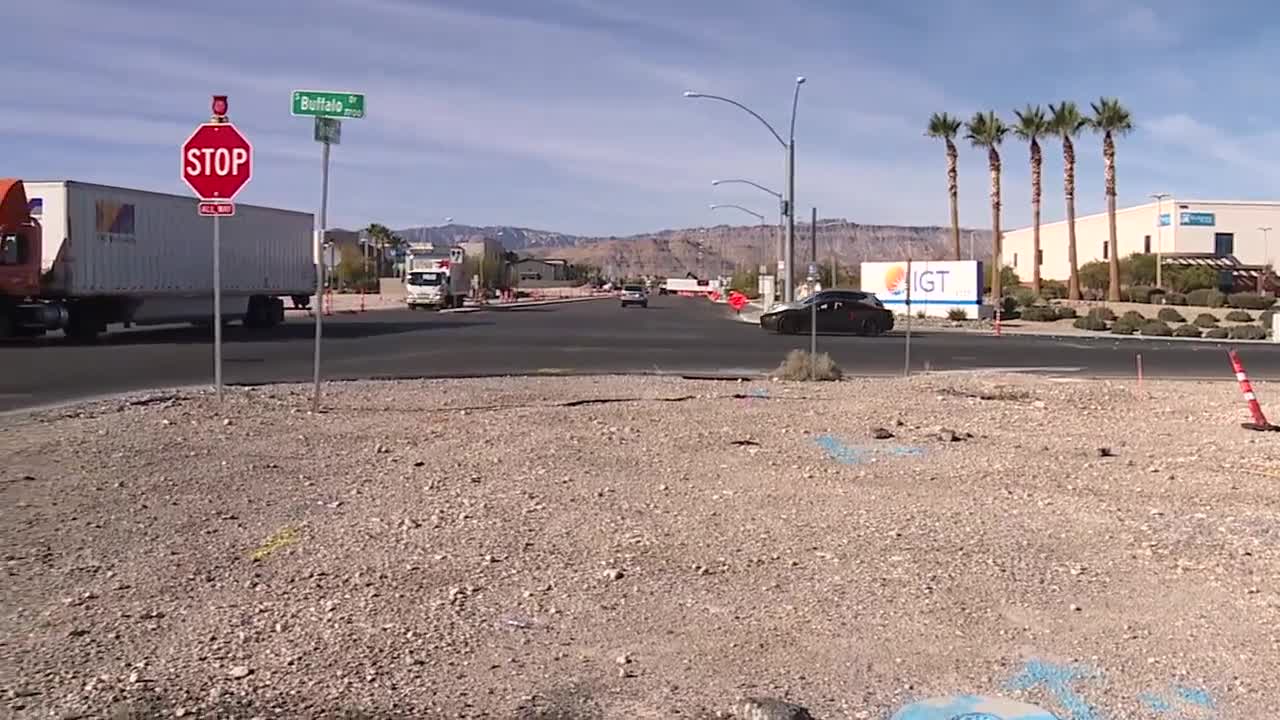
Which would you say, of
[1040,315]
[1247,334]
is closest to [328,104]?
[1247,334]

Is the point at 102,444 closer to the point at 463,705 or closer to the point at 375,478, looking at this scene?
the point at 375,478

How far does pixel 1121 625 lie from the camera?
6.21 meters

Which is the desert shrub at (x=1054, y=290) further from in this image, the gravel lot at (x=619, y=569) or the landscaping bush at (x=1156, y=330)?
the gravel lot at (x=619, y=569)

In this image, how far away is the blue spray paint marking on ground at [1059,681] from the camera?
16.7 feet

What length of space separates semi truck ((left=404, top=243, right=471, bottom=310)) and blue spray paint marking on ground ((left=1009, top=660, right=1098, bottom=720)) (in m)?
62.7

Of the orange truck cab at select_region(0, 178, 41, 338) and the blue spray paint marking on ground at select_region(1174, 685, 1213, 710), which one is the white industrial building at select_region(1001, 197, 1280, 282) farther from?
the blue spray paint marking on ground at select_region(1174, 685, 1213, 710)

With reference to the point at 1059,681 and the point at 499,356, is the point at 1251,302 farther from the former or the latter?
the point at 1059,681

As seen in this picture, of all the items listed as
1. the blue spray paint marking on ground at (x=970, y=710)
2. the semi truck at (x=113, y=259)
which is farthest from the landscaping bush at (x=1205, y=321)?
the blue spray paint marking on ground at (x=970, y=710)

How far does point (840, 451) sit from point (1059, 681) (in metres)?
6.22

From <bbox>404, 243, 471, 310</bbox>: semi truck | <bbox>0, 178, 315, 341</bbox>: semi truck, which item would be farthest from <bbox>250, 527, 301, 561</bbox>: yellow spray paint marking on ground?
<bbox>404, 243, 471, 310</bbox>: semi truck

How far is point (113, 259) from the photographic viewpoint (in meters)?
A: 30.5

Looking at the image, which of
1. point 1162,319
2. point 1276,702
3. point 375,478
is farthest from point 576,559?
point 1162,319

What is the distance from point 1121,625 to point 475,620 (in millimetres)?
3235

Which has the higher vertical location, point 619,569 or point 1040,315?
point 1040,315
